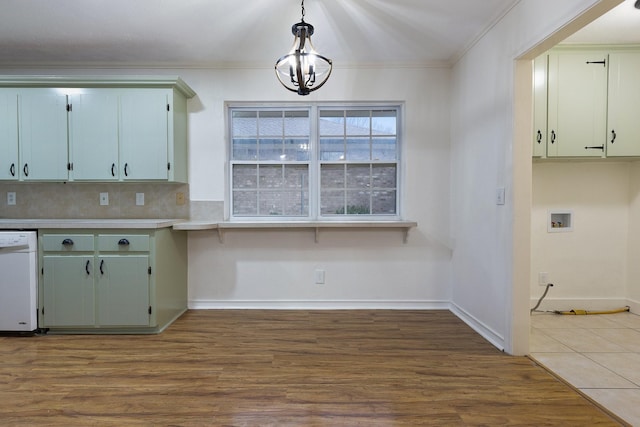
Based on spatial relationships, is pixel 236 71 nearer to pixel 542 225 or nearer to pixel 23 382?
pixel 23 382

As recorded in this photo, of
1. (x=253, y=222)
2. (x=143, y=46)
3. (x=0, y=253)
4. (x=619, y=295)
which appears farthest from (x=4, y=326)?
(x=619, y=295)

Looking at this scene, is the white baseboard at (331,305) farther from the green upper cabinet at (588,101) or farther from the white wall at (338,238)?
the green upper cabinet at (588,101)

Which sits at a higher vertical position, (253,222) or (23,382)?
(253,222)

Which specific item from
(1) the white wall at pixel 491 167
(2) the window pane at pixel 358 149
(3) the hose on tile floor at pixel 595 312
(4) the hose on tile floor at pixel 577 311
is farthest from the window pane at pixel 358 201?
(3) the hose on tile floor at pixel 595 312

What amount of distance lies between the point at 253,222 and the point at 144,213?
1097 mm

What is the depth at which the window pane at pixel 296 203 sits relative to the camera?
340cm

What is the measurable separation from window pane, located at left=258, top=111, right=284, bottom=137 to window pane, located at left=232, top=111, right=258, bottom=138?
0.17ft

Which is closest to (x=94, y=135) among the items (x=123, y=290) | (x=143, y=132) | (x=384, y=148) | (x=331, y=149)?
(x=143, y=132)

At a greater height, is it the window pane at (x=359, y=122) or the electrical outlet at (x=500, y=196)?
the window pane at (x=359, y=122)

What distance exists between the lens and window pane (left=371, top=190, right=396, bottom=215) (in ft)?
11.3

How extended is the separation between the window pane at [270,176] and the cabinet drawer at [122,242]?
3.98 ft

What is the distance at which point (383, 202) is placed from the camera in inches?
135

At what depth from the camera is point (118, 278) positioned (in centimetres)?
267

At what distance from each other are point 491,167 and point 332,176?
4.85ft
